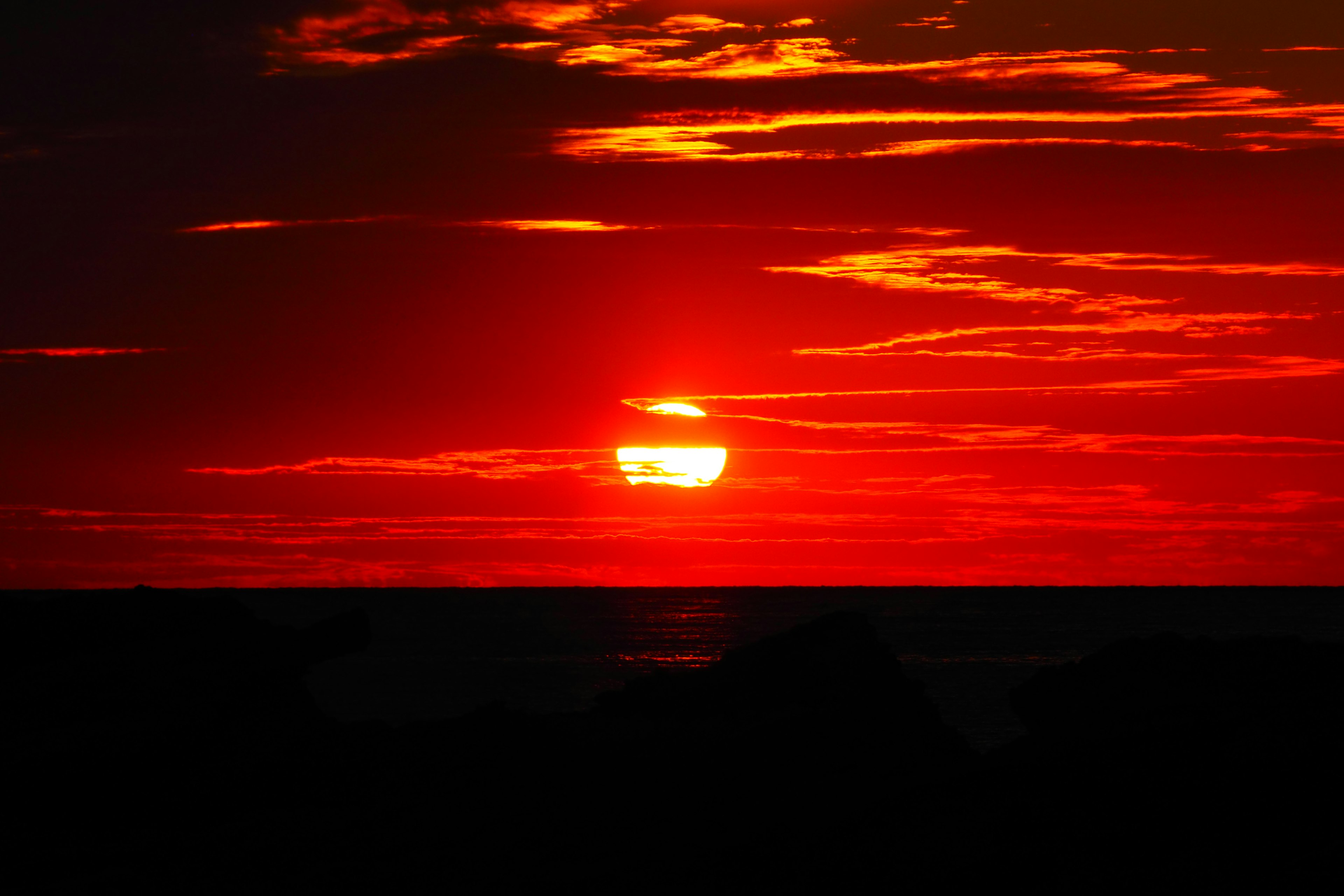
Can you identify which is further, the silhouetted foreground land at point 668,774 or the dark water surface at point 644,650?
the dark water surface at point 644,650

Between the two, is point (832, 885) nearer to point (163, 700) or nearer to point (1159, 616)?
point (163, 700)

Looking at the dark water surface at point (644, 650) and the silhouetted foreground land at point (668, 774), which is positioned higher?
the silhouetted foreground land at point (668, 774)

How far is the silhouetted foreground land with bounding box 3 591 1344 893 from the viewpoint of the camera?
13078 mm

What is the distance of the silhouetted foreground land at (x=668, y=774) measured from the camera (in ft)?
42.9

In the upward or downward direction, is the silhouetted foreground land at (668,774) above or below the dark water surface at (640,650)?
above

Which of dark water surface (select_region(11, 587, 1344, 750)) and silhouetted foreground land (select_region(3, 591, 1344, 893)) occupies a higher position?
silhouetted foreground land (select_region(3, 591, 1344, 893))

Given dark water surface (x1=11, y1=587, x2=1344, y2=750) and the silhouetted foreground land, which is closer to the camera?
the silhouetted foreground land

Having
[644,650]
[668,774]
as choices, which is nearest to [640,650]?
[644,650]

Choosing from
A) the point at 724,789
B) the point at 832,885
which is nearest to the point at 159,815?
the point at 724,789

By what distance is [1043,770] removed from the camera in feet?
47.2

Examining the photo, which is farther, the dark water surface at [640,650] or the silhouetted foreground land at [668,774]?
the dark water surface at [640,650]

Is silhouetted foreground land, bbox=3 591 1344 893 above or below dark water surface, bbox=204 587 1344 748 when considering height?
above

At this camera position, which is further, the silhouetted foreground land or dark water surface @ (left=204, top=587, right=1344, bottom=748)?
dark water surface @ (left=204, top=587, right=1344, bottom=748)

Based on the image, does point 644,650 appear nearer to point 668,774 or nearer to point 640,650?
point 640,650
